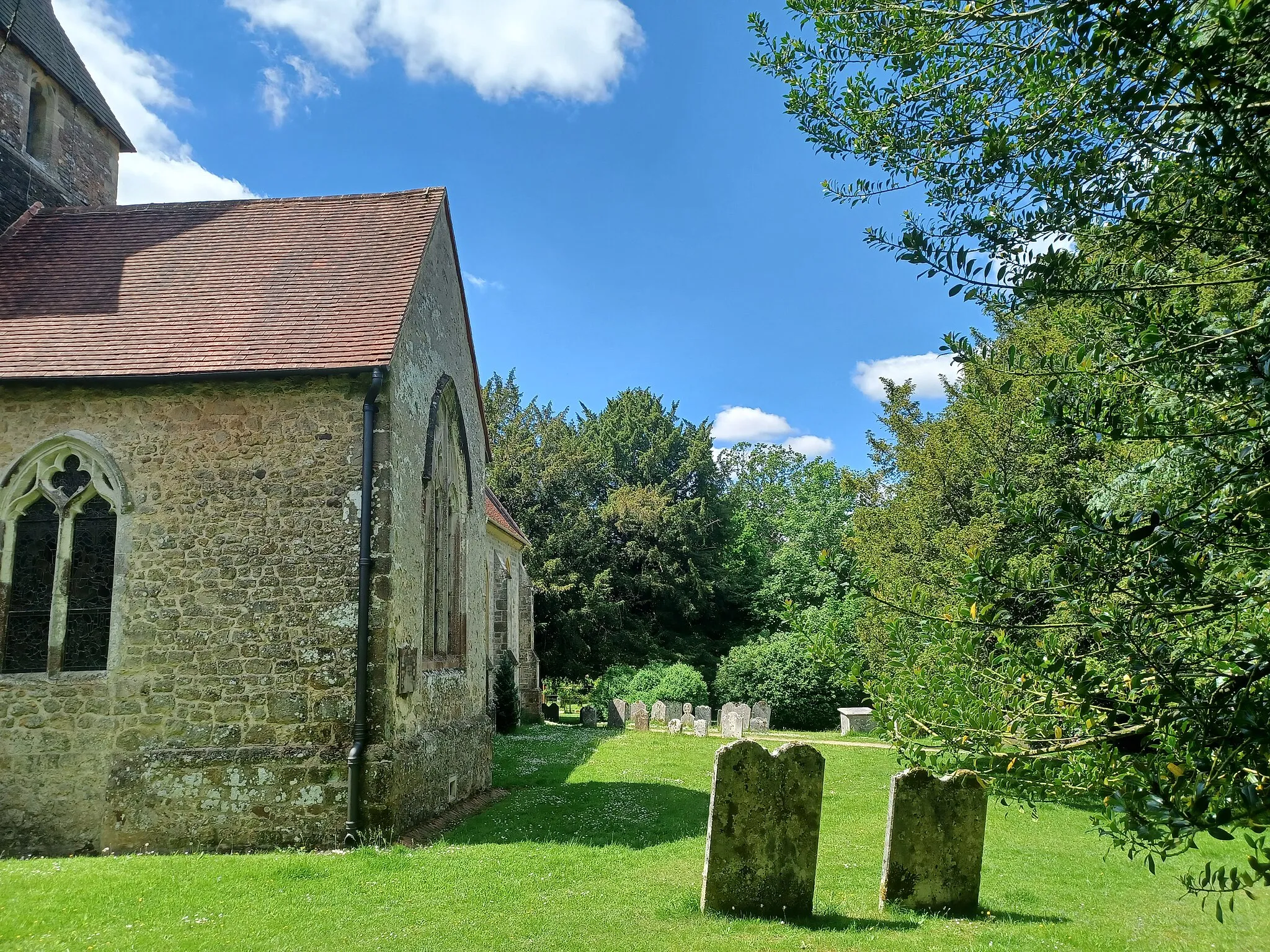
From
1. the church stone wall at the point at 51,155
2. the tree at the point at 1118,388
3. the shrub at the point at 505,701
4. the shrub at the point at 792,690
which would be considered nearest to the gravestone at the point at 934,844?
the tree at the point at 1118,388

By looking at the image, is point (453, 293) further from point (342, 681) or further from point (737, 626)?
point (737, 626)

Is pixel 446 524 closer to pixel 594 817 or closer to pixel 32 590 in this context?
pixel 594 817

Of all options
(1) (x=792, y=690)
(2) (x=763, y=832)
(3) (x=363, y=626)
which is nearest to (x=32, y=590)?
(3) (x=363, y=626)

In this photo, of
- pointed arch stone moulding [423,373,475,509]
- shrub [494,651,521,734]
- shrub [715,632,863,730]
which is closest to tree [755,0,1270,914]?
pointed arch stone moulding [423,373,475,509]

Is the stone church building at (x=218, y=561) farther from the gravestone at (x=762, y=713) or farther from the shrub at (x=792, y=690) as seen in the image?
the shrub at (x=792, y=690)

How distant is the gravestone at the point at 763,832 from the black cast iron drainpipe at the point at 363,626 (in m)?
4.53

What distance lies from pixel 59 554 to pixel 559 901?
7.78 meters

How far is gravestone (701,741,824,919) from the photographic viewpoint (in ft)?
24.7

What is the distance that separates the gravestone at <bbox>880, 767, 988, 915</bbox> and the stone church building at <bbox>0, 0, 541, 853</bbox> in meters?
5.70

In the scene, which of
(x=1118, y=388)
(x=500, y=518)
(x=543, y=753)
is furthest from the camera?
(x=500, y=518)

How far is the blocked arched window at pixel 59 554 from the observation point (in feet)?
35.9

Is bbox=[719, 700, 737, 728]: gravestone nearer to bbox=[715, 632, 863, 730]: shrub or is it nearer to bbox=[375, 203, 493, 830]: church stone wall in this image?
bbox=[715, 632, 863, 730]: shrub

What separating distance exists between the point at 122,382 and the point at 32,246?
4403 millimetres

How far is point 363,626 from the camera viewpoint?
34.5ft
